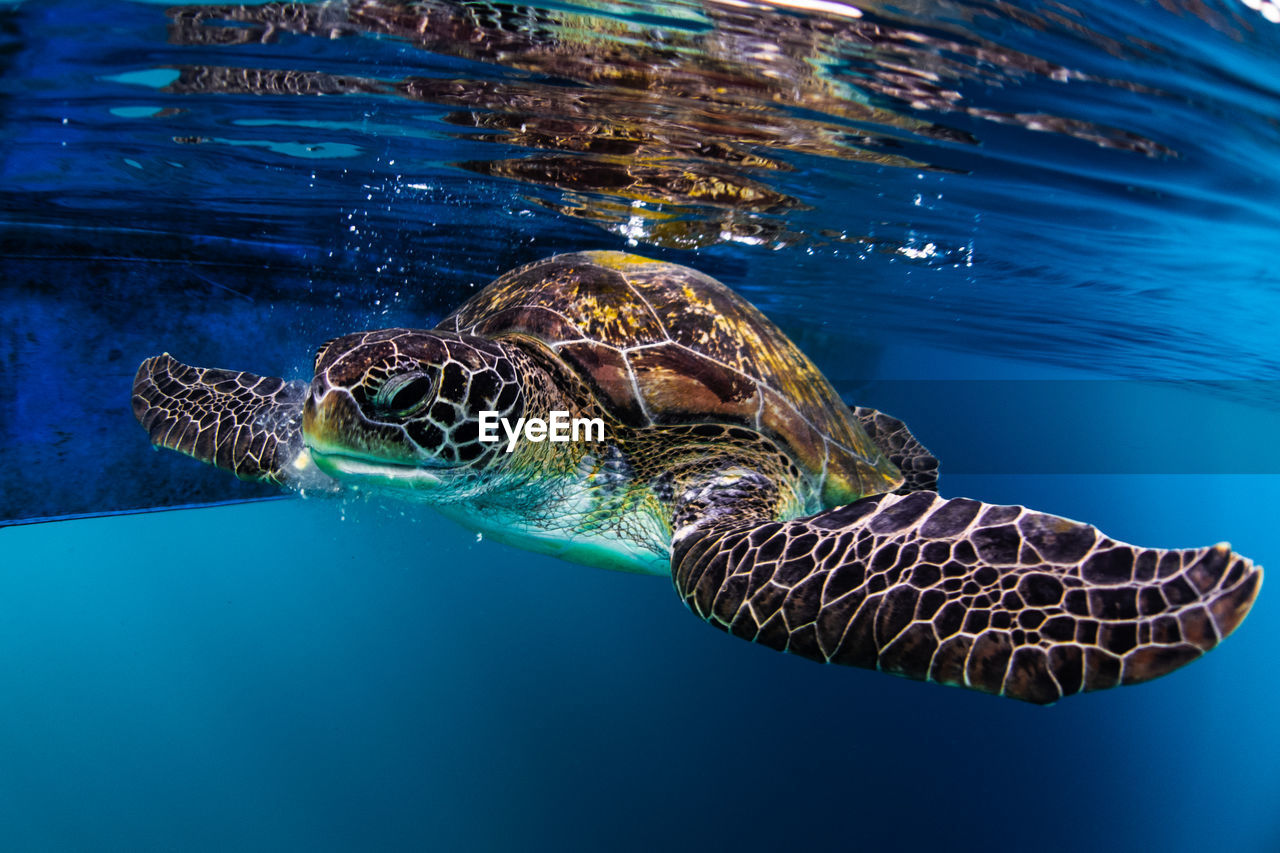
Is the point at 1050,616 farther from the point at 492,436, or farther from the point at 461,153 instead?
the point at 461,153

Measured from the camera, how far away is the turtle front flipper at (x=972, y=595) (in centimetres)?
150

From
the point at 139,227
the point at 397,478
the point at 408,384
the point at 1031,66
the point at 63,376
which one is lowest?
the point at 63,376

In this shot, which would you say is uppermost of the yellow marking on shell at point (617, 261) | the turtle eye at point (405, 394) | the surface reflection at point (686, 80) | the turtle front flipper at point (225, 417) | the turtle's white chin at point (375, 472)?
the surface reflection at point (686, 80)

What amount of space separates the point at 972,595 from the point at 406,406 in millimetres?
1977

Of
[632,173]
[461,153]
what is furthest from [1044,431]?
[461,153]

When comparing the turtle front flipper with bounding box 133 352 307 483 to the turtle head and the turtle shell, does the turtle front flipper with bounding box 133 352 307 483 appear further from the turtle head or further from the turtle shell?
the turtle head

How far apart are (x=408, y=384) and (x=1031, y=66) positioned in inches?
154

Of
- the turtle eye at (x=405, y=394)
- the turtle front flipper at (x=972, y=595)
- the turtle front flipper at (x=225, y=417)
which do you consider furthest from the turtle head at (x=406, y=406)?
the turtle front flipper at (x=225, y=417)

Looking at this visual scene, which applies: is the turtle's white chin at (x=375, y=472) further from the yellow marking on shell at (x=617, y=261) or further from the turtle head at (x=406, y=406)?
the yellow marking on shell at (x=617, y=261)

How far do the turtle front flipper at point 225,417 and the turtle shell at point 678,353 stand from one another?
126cm

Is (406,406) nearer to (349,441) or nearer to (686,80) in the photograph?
(349,441)

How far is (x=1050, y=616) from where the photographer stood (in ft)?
5.41

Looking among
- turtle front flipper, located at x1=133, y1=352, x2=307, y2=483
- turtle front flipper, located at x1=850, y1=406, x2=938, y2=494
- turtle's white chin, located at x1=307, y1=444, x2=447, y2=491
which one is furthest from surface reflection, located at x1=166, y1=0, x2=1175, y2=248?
turtle's white chin, located at x1=307, y1=444, x2=447, y2=491

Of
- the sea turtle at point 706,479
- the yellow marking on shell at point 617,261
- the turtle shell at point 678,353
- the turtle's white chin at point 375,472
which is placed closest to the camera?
the sea turtle at point 706,479
